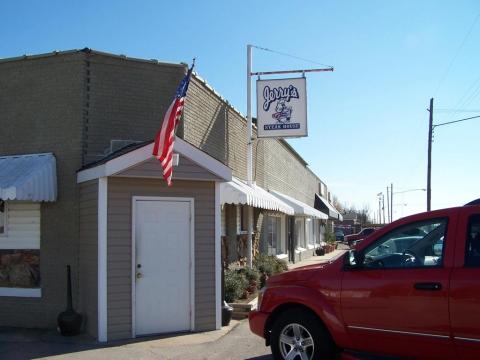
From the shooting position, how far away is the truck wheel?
5.93 m

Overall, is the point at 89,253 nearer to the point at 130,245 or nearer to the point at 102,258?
the point at 102,258

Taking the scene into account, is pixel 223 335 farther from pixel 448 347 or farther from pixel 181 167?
pixel 448 347

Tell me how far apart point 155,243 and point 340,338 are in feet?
13.2

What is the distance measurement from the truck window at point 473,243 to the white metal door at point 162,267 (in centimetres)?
501

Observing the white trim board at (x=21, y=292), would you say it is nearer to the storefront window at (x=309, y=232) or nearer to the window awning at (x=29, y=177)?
the window awning at (x=29, y=177)

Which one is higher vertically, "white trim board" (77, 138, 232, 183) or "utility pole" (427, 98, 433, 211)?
"utility pole" (427, 98, 433, 211)

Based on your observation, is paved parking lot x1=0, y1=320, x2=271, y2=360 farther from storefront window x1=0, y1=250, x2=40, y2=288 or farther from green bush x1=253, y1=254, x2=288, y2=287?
green bush x1=253, y1=254, x2=288, y2=287

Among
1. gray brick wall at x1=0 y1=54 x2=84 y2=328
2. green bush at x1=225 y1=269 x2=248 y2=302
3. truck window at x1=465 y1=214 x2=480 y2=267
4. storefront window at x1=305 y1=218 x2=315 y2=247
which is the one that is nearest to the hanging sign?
green bush at x1=225 y1=269 x2=248 y2=302

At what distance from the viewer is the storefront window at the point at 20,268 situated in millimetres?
9906

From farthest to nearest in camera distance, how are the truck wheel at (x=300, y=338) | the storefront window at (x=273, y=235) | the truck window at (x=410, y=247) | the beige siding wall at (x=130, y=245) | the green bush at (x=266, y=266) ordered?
the storefront window at (x=273, y=235) < the green bush at (x=266, y=266) < the beige siding wall at (x=130, y=245) < the truck wheel at (x=300, y=338) < the truck window at (x=410, y=247)

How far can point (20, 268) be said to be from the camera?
9.96 m

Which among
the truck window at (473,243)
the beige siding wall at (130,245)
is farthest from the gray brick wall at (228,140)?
the truck window at (473,243)

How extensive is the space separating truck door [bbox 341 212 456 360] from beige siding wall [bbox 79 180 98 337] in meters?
4.55

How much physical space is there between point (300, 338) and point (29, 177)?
5.42 m
